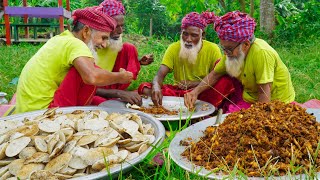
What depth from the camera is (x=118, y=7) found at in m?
4.20

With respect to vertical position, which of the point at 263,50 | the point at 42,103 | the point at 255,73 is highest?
the point at 263,50

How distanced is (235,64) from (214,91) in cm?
57

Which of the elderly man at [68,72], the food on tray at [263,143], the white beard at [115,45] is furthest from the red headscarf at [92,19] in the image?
the food on tray at [263,143]

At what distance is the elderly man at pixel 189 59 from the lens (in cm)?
417

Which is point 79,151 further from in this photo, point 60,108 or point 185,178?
point 60,108

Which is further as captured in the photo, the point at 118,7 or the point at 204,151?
the point at 118,7

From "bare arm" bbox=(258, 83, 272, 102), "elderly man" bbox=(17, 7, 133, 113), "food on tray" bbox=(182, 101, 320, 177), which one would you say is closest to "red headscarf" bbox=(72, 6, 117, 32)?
"elderly man" bbox=(17, 7, 133, 113)

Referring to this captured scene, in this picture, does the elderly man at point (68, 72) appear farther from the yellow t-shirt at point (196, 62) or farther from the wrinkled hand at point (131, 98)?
the yellow t-shirt at point (196, 62)

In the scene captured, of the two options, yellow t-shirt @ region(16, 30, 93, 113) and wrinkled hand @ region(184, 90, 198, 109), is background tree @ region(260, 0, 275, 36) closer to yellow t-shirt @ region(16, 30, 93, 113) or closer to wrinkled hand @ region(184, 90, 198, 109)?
wrinkled hand @ region(184, 90, 198, 109)

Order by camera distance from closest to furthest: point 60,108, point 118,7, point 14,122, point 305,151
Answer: point 305,151, point 14,122, point 60,108, point 118,7

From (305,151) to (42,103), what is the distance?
204 cm

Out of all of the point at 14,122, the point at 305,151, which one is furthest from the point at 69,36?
the point at 305,151

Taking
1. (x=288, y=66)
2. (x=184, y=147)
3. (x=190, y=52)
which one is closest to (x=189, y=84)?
(x=190, y=52)

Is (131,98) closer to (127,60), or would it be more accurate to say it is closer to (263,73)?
(127,60)
